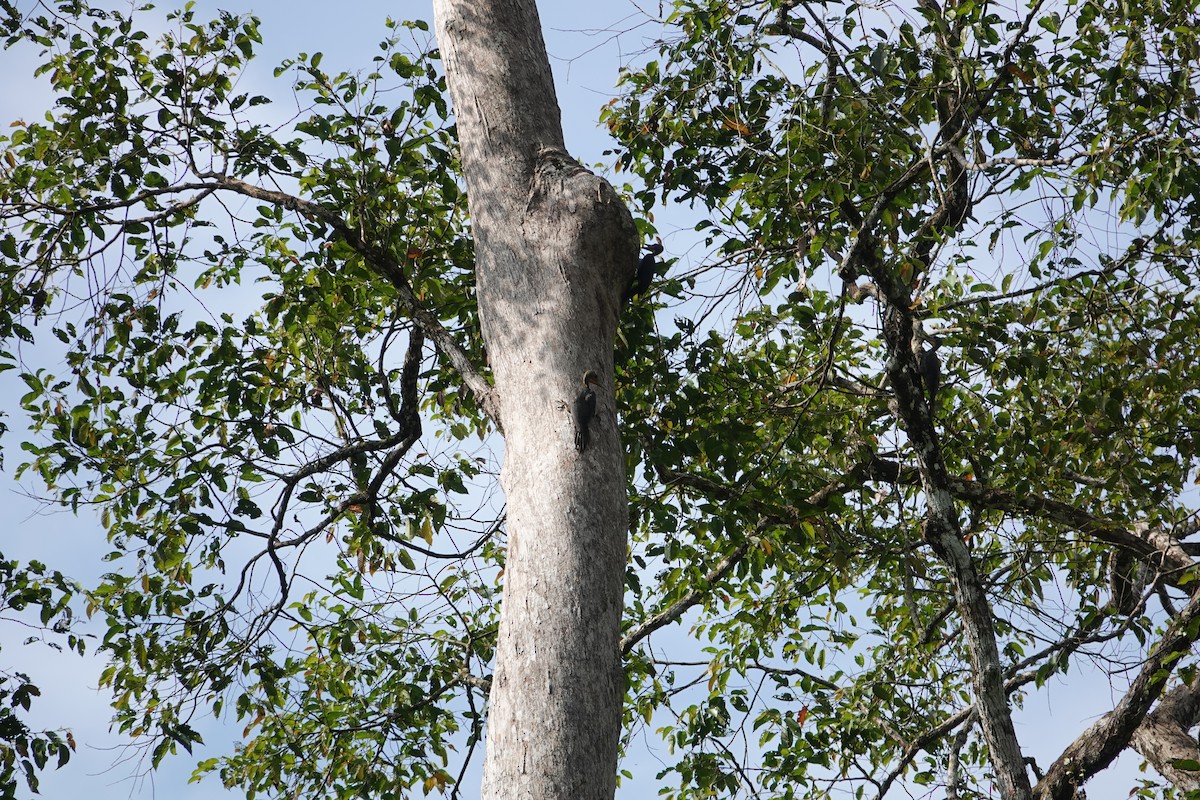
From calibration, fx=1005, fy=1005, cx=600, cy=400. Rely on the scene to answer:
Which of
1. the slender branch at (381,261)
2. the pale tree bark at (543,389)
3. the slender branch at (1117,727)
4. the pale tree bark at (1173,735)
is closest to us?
the pale tree bark at (543,389)

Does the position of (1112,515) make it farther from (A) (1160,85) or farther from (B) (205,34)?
(B) (205,34)

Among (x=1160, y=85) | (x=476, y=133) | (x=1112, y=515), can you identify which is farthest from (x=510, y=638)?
(x=1112, y=515)

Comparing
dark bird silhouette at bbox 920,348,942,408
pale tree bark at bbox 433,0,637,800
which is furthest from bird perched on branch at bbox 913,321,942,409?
pale tree bark at bbox 433,0,637,800

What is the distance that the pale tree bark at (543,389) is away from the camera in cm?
236

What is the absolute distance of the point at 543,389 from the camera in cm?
283

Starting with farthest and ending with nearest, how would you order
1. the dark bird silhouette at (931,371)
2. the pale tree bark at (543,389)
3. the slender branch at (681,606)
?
1. the slender branch at (681,606)
2. the dark bird silhouette at (931,371)
3. the pale tree bark at (543,389)

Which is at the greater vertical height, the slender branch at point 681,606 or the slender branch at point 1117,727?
the slender branch at point 681,606

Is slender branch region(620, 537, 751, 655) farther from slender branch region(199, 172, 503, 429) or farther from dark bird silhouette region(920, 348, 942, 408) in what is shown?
slender branch region(199, 172, 503, 429)

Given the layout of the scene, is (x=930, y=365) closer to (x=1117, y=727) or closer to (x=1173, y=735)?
(x=1117, y=727)

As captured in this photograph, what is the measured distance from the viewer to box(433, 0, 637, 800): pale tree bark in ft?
7.73

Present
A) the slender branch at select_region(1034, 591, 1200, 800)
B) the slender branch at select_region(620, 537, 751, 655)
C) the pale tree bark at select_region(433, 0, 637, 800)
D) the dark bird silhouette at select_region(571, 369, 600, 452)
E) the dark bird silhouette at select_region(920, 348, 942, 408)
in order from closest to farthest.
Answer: the pale tree bark at select_region(433, 0, 637, 800) → the dark bird silhouette at select_region(571, 369, 600, 452) → the slender branch at select_region(1034, 591, 1200, 800) → the dark bird silhouette at select_region(920, 348, 942, 408) → the slender branch at select_region(620, 537, 751, 655)

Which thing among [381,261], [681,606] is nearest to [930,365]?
[681,606]

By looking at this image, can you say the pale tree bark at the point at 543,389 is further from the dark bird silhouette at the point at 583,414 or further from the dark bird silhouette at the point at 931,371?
the dark bird silhouette at the point at 931,371

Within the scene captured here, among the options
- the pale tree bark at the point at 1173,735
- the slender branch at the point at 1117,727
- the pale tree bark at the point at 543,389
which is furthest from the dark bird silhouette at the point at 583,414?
Result: the pale tree bark at the point at 1173,735
